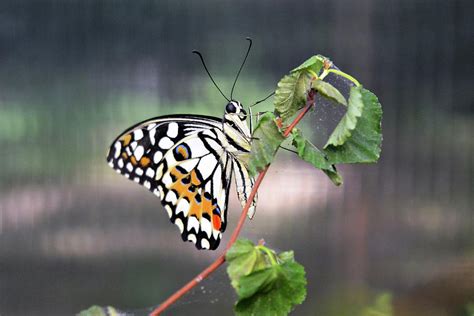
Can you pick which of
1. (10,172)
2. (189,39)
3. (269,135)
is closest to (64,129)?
(10,172)

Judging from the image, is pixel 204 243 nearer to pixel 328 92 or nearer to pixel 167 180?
pixel 167 180

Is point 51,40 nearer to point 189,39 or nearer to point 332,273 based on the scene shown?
point 189,39

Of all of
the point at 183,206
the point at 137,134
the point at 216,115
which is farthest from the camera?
the point at 216,115

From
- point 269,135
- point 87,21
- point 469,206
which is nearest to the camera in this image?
point 269,135

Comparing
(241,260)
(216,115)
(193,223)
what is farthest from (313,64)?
(216,115)

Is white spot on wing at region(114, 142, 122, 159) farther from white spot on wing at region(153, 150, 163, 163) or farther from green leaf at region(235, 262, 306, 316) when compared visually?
green leaf at region(235, 262, 306, 316)

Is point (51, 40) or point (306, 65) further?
point (51, 40)

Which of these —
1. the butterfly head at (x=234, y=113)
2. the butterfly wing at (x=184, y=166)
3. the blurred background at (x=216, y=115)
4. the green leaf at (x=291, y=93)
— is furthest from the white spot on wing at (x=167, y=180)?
the blurred background at (x=216, y=115)
